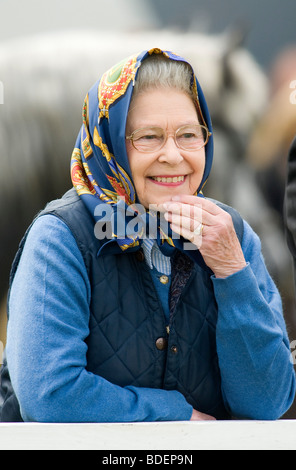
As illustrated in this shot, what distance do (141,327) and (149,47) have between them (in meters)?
1.28

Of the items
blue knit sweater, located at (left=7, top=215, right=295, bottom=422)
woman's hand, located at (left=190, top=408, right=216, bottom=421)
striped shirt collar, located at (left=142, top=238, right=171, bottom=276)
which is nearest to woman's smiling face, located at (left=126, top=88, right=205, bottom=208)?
striped shirt collar, located at (left=142, top=238, right=171, bottom=276)

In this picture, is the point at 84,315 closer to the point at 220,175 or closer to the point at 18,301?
the point at 18,301

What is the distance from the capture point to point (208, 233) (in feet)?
5.29

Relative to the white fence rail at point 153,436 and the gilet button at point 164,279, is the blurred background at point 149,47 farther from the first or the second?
the white fence rail at point 153,436

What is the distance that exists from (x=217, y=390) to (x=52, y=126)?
128cm

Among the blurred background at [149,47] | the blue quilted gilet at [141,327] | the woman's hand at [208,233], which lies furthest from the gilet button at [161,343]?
the blurred background at [149,47]

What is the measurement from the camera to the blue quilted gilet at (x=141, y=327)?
1.58m

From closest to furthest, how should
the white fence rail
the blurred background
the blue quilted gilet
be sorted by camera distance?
the white fence rail
the blue quilted gilet
the blurred background

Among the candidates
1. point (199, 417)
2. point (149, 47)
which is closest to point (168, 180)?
point (199, 417)

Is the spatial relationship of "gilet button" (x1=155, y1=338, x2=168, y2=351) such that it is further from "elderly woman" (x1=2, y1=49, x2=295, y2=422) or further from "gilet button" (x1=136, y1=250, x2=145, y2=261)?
"gilet button" (x1=136, y1=250, x2=145, y2=261)

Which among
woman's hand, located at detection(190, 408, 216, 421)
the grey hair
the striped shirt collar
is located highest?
the grey hair

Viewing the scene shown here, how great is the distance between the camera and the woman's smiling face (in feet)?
5.30

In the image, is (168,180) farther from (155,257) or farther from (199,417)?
(199,417)
